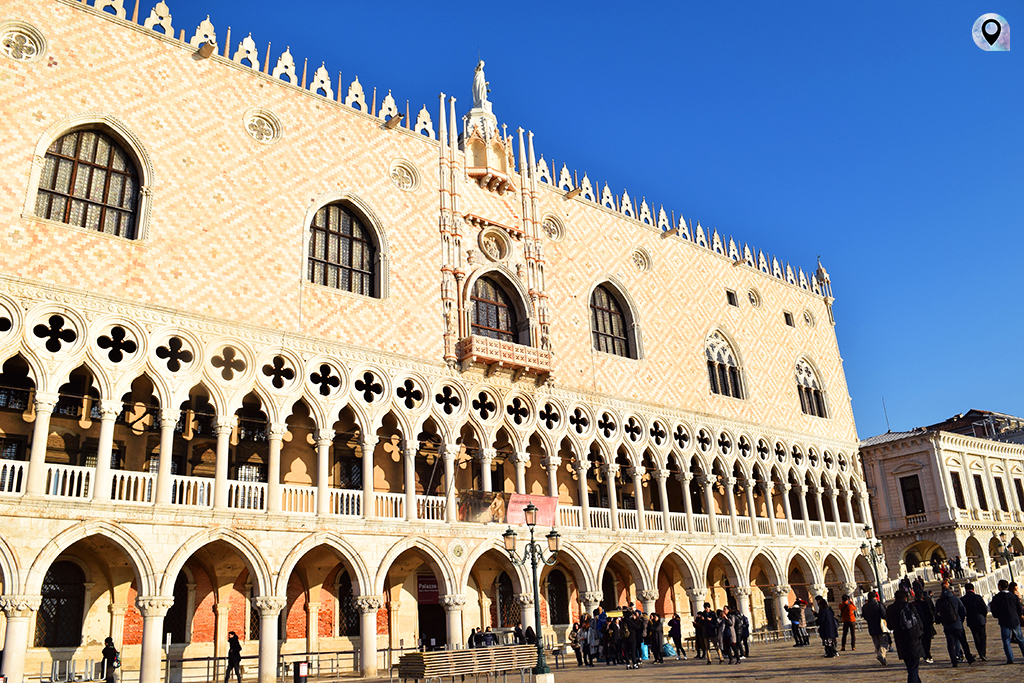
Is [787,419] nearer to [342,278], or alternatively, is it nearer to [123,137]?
[342,278]

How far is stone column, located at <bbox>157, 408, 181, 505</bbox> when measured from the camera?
47.5 feet

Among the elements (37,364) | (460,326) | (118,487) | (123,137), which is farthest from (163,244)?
(460,326)

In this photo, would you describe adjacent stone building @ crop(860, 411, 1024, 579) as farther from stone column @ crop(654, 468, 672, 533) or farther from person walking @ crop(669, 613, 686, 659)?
person walking @ crop(669, 613, 686, 659)

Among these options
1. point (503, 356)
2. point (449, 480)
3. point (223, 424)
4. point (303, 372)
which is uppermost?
point (503, 356)

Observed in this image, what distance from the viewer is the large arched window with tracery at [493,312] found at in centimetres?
2095

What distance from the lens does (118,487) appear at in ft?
46.4

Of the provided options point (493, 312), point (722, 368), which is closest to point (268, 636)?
point (493, 312)

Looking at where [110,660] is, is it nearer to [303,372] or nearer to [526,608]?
[303,372]

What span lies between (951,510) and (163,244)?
29.3m

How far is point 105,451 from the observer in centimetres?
A: 1416

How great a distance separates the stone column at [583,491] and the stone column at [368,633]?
5.85 metres

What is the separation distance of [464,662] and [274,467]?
20.4ft

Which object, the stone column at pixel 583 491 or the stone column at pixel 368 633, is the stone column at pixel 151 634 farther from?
the stone column at pixel 583 491

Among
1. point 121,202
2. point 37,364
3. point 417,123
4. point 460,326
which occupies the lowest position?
point 37,364
